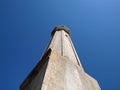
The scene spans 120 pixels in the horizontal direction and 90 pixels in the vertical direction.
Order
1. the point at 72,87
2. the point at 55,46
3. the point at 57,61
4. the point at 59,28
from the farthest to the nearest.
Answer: the point at 59,28 < the point at 55,46 < the point at 57,61 < the point at 72,87

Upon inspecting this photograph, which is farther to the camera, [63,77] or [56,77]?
[63,77]

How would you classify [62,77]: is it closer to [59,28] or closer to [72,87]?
[72,87]

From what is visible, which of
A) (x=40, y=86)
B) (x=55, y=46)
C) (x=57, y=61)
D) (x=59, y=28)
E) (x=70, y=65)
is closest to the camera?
(x=40, y=86)

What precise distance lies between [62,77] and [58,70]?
256 mm

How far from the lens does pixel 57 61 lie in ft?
18.6

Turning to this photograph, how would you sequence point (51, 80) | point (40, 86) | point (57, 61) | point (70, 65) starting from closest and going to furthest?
point (40, 86), point (51, 80), point (57, 61), point (70, 65)

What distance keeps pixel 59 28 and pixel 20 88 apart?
6.62m

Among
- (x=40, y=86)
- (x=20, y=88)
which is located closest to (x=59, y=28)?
(x=20, y=88)

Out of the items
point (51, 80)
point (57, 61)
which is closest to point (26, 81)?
point (57, 61)

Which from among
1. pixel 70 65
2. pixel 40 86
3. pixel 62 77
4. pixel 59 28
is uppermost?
pixel 59 28

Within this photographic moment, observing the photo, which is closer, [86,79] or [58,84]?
[58,84]

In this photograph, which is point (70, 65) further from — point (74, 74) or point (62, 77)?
point (62, 77)

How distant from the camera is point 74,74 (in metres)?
5.71

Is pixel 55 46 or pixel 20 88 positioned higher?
pixel 55 46
